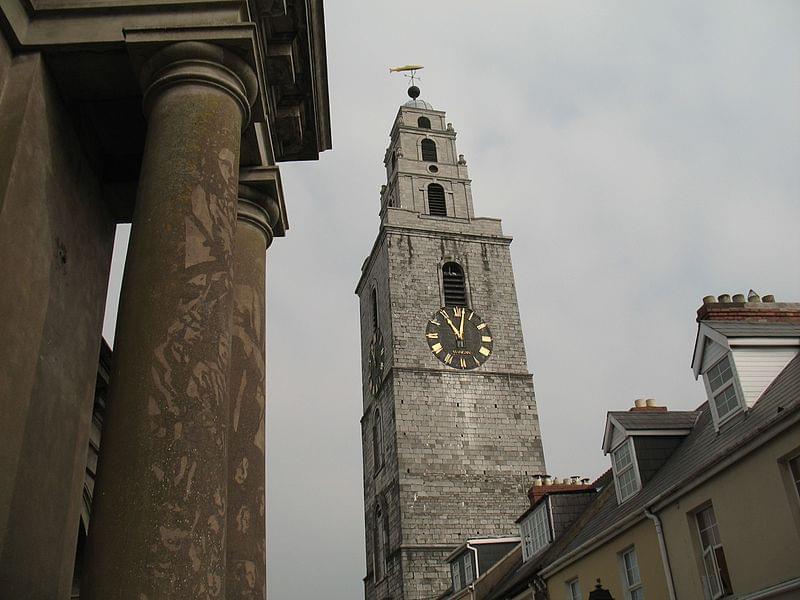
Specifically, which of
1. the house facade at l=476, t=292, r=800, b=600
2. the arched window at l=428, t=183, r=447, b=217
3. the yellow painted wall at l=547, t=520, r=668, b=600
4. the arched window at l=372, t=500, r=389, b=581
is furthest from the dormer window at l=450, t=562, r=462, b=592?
the arched window at l=428, t=183, r=447, b=217

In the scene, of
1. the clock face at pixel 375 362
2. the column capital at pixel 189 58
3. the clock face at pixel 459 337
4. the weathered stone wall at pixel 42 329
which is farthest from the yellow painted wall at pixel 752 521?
the clock face at pixel 375 362

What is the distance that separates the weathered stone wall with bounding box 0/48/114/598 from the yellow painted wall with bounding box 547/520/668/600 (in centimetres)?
997

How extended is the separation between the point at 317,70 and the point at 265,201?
1.37m

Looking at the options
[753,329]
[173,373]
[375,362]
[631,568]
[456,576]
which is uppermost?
[375,362]

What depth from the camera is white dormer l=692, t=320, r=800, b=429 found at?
13.3 meters

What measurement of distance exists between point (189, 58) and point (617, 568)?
40.4 feet

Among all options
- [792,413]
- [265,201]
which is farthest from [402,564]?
[265,201]

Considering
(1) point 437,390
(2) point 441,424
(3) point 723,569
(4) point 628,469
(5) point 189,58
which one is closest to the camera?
(5) point 189,58

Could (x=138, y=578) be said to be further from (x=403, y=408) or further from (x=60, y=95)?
(x=403, y=408)

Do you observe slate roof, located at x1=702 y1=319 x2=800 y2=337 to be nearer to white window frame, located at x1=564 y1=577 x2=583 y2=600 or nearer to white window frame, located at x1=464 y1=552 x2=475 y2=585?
white window frame, located at x1=564 y1=577 x2=583 y2=600

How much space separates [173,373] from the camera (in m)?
4.09

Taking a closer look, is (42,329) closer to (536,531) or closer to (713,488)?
(713,488)

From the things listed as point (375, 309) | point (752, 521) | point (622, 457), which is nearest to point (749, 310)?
point (622, 457)

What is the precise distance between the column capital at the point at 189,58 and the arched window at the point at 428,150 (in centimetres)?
4448
